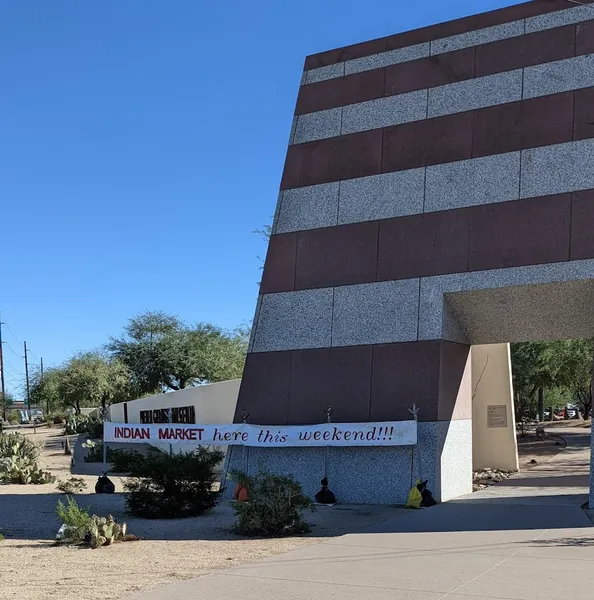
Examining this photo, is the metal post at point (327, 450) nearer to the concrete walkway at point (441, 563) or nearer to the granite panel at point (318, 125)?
the concrete walkway at point (441, 563)

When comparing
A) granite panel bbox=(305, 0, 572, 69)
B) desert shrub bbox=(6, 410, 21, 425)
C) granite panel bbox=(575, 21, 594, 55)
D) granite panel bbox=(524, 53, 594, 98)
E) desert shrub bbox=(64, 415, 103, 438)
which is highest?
granite panel bbox=(305, 0, 572, 69)

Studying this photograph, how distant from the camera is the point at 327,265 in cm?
1691

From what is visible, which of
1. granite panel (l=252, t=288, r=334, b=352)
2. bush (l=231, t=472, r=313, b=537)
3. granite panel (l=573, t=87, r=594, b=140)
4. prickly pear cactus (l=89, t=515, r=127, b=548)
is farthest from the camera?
granite panel (l=252, t=288, r=334, b=352)

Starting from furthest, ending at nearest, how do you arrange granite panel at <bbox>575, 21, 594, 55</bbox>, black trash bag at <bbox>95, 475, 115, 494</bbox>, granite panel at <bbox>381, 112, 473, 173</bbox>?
1. black trash bag at <bbox>95, 475, 115, 494</bbox>
2. granite panel at <bbox>381, 112, 473, 173</bbox>
3. granite panel at <bbox>575, 21, 594, 55</bbox>

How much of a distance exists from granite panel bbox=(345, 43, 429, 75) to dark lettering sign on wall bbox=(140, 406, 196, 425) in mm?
11865

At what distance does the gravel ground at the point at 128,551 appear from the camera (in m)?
8.42

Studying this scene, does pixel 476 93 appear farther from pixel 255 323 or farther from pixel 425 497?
pixel 425 497

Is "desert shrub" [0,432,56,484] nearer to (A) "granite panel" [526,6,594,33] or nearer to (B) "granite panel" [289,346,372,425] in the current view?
(B) "granite panel" [289,346,372,425]

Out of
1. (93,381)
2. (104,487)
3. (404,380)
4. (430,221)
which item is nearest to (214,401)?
(104,487)

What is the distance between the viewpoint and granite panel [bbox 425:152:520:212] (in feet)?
49.9

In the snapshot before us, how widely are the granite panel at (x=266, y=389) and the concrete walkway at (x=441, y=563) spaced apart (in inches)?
168

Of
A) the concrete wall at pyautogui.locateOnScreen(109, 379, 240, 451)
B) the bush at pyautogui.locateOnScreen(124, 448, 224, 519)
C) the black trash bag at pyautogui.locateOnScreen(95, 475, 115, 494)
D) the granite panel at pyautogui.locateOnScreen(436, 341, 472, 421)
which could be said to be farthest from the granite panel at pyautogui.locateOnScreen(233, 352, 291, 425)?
the concrete wall at pyautogui.locateOnScreen(109, 379, 240, 451)

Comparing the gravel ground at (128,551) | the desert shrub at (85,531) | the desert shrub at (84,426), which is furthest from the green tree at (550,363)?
the desert shrub at (85,531)

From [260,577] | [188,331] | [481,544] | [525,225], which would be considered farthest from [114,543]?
[188,331]
